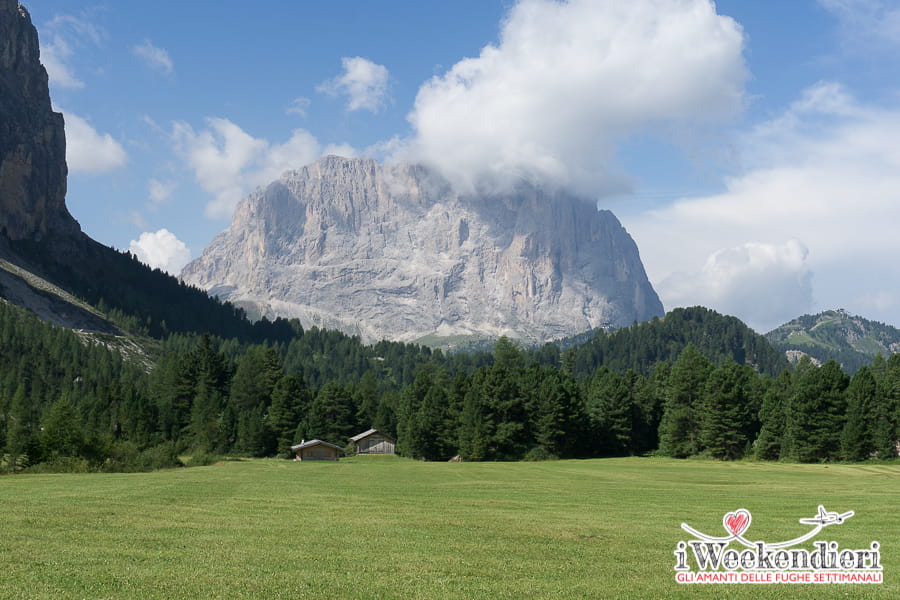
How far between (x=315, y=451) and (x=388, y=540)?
92366 mm

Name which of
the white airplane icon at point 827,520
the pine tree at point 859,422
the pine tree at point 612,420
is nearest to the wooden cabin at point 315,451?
the pine tree at point 612,420

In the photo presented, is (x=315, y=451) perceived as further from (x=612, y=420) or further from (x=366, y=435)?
(x=612, y=420)

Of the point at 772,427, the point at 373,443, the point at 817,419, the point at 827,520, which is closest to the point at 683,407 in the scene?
the point at 772,427

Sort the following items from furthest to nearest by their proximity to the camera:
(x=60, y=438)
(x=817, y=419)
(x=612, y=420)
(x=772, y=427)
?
(x=612, y=420) < (x=772, y=427) < (x=817, y=419) < (x=60, y=438)

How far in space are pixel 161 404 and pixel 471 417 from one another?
63.6 meters

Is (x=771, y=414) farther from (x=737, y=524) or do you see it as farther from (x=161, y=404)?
(x=161, y=404)

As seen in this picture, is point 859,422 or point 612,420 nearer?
point 859,422

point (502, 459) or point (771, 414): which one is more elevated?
point (771, 414)

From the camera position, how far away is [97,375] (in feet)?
574

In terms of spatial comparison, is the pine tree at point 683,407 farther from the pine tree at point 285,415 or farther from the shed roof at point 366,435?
the pine tree at point 285,415

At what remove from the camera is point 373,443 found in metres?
138

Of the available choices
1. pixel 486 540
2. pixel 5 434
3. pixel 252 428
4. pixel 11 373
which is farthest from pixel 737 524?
pixel 11 373

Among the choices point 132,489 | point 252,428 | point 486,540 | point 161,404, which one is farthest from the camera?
point 161,404

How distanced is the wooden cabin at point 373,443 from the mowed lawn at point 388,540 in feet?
300
